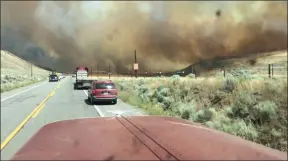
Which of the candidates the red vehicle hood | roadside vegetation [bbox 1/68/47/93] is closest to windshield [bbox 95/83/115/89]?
roadside vegetation [bbox 1/68/47/93]

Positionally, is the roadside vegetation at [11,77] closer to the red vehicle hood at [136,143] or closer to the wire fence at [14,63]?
the wire fence at [14,63]

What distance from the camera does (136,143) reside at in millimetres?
2502

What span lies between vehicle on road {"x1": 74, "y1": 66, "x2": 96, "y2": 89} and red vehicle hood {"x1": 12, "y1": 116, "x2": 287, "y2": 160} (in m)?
42.8

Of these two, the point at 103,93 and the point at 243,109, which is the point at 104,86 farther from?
the point at 243,109

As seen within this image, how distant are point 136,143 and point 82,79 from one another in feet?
149

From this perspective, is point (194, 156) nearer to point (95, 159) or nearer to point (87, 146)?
point (95, 159)

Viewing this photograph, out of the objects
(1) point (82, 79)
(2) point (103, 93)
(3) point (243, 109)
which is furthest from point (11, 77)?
(1) point (82, 79)

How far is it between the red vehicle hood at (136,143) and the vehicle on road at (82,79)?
42.8m

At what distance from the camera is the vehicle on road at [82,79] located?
46344mm

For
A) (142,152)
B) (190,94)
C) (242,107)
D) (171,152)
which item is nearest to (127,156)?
(142,152)

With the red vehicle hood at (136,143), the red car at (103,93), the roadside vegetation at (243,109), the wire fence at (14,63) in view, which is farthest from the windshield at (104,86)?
the red vehicle hood at (136,143)

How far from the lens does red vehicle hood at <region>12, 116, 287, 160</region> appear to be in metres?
2.22

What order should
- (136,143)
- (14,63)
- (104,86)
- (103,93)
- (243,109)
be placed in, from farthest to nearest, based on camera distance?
(104,86)
(103,93)
(243,109)
(14,63)
(136,143)

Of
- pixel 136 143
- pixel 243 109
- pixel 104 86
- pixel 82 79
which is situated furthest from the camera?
pixel 82 79
